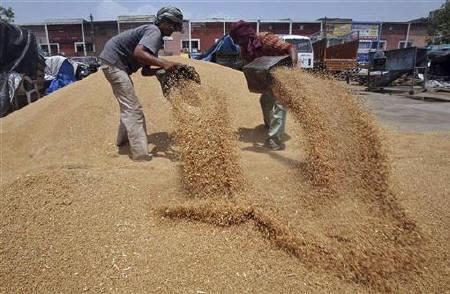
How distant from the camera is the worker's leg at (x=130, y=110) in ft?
11.5

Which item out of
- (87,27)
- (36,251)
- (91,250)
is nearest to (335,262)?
(91,250)

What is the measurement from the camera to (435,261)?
1911 millimetres

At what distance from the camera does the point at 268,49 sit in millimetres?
3773

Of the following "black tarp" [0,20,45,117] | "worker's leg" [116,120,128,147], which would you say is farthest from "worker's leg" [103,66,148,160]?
"black tarp" [0,20,45,117]

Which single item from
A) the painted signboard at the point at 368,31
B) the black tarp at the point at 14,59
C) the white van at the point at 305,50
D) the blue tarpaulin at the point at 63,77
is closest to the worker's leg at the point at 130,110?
the black tarp at the point at 14,59

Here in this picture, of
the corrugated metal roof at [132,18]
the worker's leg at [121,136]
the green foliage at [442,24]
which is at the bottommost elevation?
the worker's leg at [121,136]

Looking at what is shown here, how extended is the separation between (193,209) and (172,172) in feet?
2.79

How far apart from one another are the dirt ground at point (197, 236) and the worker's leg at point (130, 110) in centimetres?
20

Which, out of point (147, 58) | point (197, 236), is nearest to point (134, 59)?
point (147, 58)

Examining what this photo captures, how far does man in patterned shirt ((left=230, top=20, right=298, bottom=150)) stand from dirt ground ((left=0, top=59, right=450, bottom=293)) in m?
0.56

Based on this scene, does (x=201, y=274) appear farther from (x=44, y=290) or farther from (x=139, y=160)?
(x=139, y=160)

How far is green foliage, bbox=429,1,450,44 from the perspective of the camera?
2167 cm

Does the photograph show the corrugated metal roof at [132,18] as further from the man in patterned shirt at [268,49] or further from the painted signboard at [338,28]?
the man in patterned shirt at [268,49]

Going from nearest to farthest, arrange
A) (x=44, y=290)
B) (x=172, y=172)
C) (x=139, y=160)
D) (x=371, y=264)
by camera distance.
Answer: (x=44, y=290)
(x=371, y=264)
(x=172, y=172)
(x=139, y=160)
